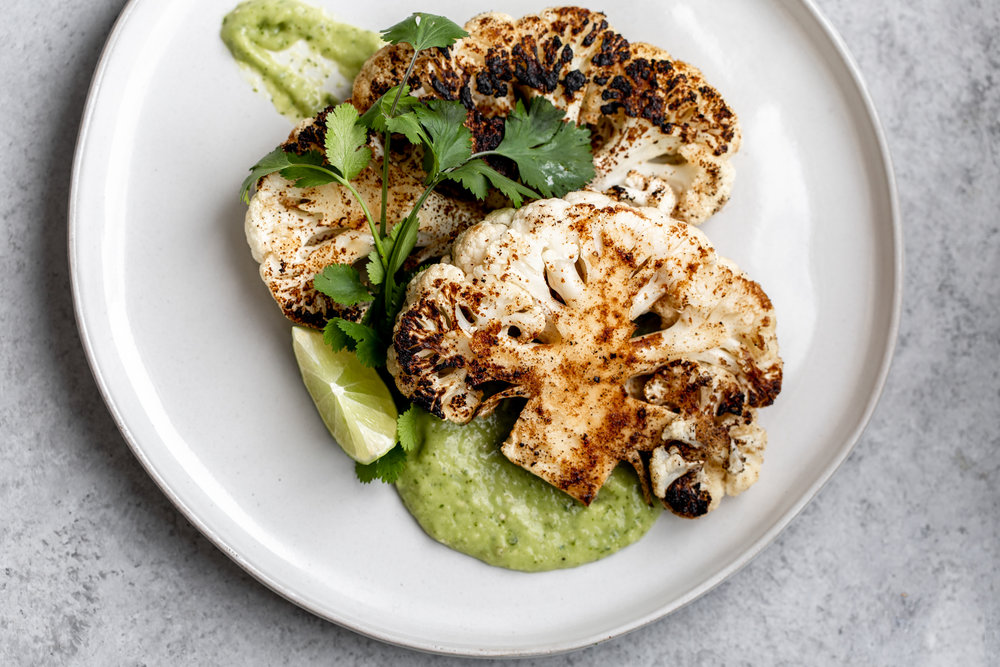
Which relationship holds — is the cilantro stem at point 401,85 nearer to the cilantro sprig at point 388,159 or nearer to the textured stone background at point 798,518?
the cilantro sprig at point 388,159

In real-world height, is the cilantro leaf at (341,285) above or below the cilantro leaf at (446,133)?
below

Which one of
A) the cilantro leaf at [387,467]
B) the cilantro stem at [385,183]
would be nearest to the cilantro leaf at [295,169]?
the cilantro stem at [385,183]

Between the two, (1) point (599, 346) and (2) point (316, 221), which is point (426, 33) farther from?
(1) point (599, 346)

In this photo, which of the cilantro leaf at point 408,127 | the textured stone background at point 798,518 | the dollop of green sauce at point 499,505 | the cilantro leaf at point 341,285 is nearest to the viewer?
the cilantro leaf at point 408,127

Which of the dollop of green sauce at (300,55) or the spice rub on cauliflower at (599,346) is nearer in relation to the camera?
the spice rub on cauliflower at (599,346)

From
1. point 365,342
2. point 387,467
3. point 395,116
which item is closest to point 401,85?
point 395,116

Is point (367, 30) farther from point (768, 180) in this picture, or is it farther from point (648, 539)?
point (648, 539)

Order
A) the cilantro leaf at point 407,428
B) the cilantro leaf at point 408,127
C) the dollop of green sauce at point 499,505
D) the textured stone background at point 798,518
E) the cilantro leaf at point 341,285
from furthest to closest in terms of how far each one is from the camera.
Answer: the textured stone background at point 798,518 → the dollop of green sauce at point 499,505 → the cilantro leaf at point 407,428 → the cilantro leaf at point 341,285 → the cilantro leaf at point 408,127

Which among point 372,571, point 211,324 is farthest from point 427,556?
point 211,324
